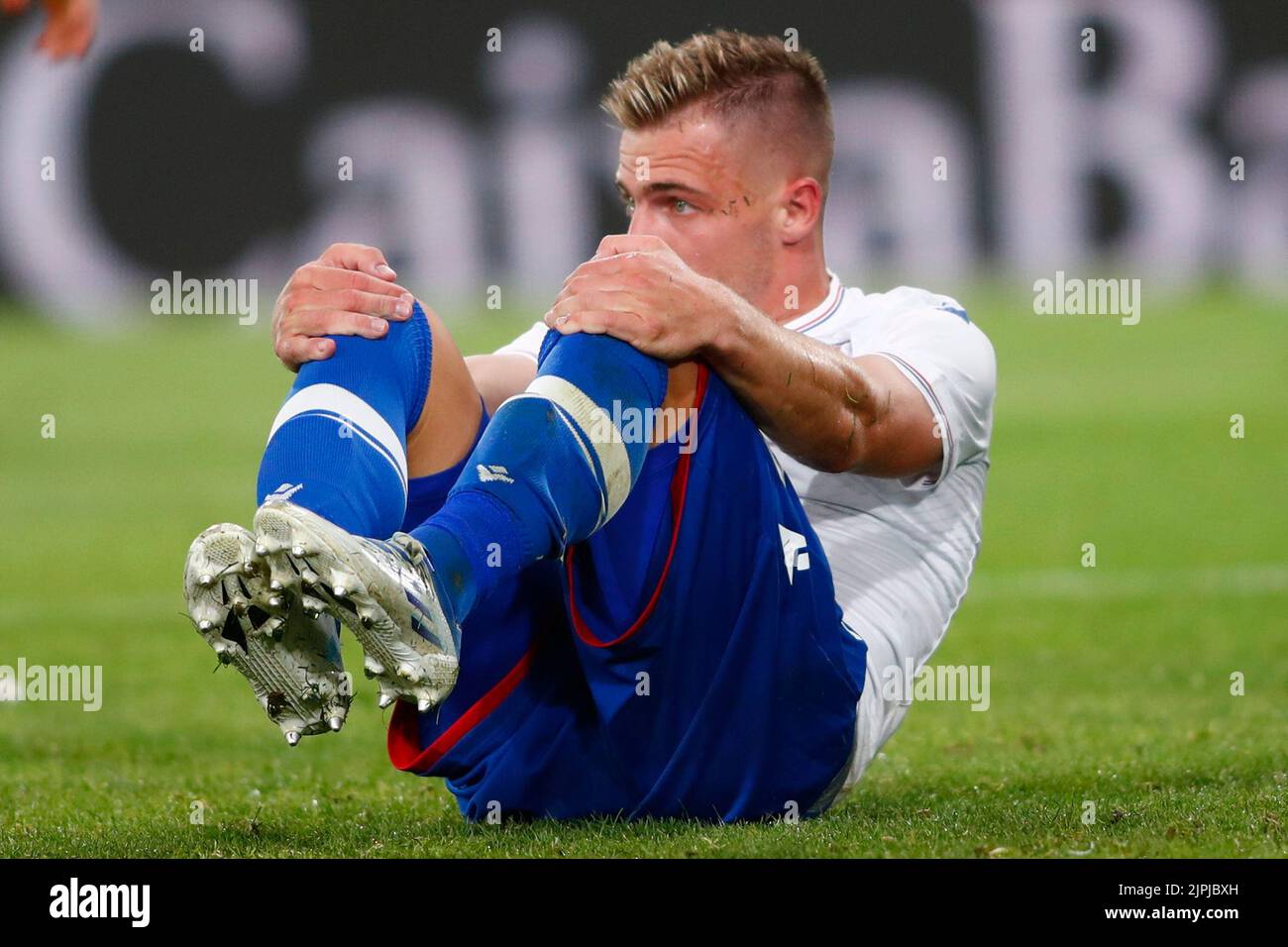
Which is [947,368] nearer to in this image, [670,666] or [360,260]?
[670,666]

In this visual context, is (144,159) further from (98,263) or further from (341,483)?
(341,483)

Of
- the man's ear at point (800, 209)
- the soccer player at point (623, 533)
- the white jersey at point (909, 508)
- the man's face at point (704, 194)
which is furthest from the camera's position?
the man's ear at point (800, 209)

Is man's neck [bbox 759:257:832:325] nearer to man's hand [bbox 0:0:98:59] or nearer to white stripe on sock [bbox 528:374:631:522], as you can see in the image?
white stripe on sock [bbox 528:374:631:522]

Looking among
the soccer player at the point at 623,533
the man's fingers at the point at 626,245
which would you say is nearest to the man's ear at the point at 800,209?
the soccer player at the point at 623,533

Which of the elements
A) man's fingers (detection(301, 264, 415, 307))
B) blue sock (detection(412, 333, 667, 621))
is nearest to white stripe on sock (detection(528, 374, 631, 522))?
blue sock (detection(412, 333, 667, 621))

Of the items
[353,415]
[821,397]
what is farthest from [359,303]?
[821,397]

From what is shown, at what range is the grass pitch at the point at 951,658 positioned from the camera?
291cm

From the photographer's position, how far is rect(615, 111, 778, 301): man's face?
10.9 feet

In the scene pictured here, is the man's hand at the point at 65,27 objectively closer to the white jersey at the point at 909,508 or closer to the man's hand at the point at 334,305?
the man's hand at the point at 334,305

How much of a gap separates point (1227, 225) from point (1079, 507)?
7.91 m

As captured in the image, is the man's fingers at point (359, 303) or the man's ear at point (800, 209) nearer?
the man's fingers at point (359, 303)

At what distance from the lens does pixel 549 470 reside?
2523 millimetres

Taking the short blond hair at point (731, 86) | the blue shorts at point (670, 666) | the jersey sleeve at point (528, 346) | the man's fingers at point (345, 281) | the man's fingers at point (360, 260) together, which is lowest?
the blue shorts at point (670, 666)

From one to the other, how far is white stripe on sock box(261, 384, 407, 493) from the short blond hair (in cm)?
102
